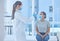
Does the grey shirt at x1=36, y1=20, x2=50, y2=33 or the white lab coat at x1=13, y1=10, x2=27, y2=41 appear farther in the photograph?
the grey shirt at x1=36, y1=20, x2=50, y2=33

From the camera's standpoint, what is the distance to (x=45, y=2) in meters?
3.45

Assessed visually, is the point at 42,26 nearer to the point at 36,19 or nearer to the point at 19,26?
the point at 36,19

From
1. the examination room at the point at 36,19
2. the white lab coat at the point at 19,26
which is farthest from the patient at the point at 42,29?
the white lab coat at the point at 19,26

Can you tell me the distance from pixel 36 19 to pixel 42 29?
1.02 feet

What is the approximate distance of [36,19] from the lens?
3.39m

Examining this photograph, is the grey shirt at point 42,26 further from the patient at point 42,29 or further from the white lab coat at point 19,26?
the white lab coat at point 19,26

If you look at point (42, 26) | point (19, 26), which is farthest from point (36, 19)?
point (19, 26)

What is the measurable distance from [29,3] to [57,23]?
866 millimetres

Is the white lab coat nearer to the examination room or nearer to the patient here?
the examination room

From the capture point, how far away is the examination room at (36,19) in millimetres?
3250

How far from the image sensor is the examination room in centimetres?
325

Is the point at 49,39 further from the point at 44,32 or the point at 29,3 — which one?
the point at 29,3

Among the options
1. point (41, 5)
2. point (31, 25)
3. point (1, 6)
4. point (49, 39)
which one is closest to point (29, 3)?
point (41, 5)

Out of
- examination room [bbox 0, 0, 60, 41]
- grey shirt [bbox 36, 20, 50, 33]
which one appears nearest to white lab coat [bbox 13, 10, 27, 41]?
examination room [bbox 0, 0, 60, 41]
